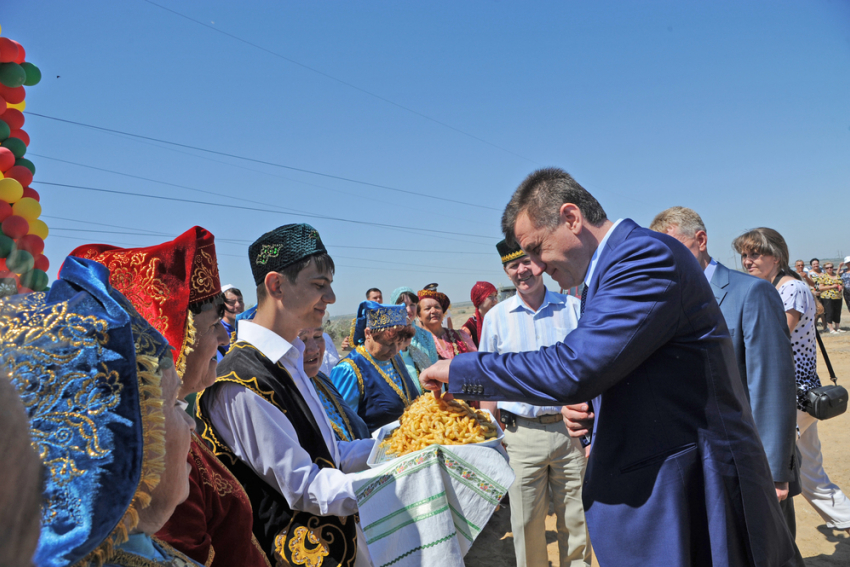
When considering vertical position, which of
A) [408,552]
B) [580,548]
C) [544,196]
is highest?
[544,196]

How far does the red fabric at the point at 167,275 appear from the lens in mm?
2137

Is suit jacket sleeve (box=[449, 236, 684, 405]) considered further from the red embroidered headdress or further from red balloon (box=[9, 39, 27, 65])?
red balloon (box=[9, 39, 27, 65])

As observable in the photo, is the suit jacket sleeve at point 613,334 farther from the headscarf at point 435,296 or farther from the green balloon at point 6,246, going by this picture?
the headscarf at point 435,296

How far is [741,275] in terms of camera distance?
10.8 ft

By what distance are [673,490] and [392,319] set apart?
3263 millimetres

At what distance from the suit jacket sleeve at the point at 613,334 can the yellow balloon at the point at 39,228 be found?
292 centimetres

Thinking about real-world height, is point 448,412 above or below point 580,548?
above

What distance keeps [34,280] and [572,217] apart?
307cm

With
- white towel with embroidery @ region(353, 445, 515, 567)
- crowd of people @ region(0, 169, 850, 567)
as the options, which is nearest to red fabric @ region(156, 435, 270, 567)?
crowd of people @ region(0, 169, 850, 567)

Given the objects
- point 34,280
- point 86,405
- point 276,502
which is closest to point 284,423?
point 276,502

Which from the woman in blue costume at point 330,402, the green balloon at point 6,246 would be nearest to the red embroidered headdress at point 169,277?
the woman in blue costume at point 330,402

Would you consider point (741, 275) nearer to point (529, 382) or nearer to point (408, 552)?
point (529, 382)

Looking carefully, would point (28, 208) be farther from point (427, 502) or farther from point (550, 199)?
point (550, 199)

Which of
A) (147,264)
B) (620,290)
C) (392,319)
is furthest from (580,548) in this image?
(147,264)
